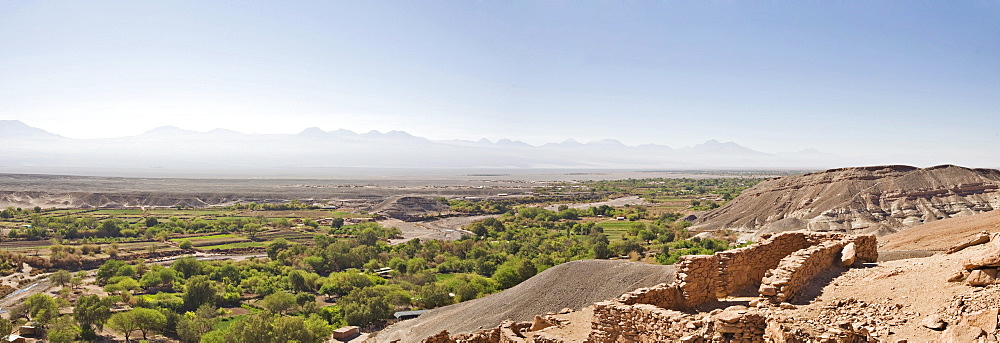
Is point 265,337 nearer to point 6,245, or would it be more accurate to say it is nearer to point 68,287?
point 68,287

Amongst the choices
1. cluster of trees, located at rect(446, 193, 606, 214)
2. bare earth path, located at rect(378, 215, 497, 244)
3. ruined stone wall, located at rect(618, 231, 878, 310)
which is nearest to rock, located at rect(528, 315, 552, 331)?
ruined stone wall, located at rect(618, 231, 878, 310)

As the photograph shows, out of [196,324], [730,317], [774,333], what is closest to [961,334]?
[774,333]

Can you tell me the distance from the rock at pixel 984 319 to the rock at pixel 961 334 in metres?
0.08

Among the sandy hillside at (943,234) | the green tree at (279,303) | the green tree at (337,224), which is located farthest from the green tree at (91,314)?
the green tree at (337,224)

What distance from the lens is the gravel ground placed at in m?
25.6

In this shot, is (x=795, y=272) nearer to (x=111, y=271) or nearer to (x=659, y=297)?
(x=659, y=297)

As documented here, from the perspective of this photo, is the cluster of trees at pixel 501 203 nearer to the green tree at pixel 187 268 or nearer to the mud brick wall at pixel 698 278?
the green tree at pixel 187 268

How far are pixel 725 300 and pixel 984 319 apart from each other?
4393 millimetres

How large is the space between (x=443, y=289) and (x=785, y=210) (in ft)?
140

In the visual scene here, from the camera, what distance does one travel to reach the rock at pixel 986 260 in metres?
7.16

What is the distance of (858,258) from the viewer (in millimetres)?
10484

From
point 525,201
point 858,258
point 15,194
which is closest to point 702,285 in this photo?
point 858,258

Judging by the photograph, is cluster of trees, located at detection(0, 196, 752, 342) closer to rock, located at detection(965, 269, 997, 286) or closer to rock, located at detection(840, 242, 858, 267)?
rock, located at detection(840, 242, 858, 267)

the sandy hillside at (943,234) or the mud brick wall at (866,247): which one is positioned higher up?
the mud brick wall at (866,247)
